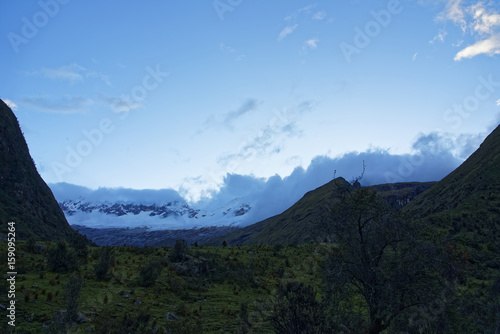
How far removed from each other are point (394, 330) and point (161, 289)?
1463 cm

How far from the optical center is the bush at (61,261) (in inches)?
824

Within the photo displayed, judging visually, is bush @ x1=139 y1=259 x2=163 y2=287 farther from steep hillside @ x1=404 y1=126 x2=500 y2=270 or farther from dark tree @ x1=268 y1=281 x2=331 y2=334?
steep hillside @ x1=404 y1=126 x2=500 y2=270

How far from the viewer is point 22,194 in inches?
2542

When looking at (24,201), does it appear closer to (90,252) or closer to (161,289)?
(90,252)

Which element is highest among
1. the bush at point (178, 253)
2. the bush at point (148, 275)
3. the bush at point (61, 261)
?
the bush at point (61, 261)

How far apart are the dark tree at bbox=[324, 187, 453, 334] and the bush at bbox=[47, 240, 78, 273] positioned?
1798 cm

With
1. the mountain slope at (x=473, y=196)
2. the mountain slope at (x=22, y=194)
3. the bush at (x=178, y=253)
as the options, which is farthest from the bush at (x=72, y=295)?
the mountain slope at (x=22, y=194)

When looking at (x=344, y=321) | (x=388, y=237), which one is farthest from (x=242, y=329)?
(x=388, y=237)

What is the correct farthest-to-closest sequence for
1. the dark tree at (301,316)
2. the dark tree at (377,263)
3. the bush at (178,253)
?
the bush at (178,253) → the dark tree at (377,263) → the dark tree at (301,316)

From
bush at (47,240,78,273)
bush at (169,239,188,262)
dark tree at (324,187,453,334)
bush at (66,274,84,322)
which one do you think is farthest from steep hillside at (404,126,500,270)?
bush at (47,240,78,273)

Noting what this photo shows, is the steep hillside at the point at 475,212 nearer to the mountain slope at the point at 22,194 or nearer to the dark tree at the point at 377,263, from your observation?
the dark tree at the point at 377,263

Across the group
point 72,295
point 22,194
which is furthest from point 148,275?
point 22,194

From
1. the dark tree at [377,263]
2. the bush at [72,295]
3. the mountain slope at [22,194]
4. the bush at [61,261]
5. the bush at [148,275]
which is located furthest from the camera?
the mountain slope at [22,194]

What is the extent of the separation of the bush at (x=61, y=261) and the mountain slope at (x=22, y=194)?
34579mm
